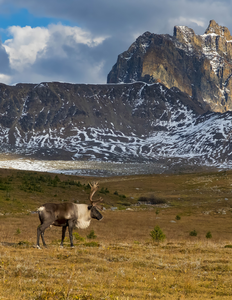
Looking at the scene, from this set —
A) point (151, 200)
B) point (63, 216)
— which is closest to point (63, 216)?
point (63, 216)

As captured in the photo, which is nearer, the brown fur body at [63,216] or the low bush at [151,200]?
the brown fur body at [63,216]

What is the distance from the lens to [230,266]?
12.9m

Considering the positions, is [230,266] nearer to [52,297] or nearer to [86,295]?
[86,295]

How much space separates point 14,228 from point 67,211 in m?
13.0

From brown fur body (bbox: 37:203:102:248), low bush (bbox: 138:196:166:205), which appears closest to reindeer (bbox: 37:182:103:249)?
brown fur body (bbox: 37:203:102:248)

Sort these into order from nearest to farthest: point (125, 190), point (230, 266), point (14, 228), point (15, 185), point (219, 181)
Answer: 1. point (230, 266)
2. point (14, 228)
3. point (15, 185)
4. point (125, 190)
5. point (219, 181)

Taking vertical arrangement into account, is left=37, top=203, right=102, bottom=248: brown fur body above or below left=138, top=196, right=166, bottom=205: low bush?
above

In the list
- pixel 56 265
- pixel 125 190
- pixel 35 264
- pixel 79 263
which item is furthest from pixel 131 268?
pixel 125 190

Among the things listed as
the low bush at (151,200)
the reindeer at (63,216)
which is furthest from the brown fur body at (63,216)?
the low bush at (151,200)

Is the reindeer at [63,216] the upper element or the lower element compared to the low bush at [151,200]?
upper

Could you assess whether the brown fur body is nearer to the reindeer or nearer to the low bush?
the reindeer

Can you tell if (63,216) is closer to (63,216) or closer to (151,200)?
(63,216)

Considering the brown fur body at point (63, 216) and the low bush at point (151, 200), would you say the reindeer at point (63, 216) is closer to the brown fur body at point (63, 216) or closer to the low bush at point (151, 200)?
the brown fur body at point (63, 216)

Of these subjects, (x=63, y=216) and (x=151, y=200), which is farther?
(x=151, y=200)
